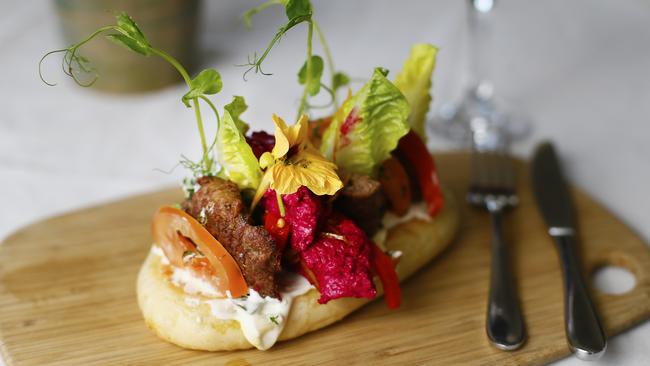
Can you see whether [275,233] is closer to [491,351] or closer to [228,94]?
[491,351]

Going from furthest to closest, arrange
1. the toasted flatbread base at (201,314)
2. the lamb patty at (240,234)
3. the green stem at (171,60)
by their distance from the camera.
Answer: the toasted flatbread base at (201,314) → the lamb patty at (240,234) → the green stem at (171,60)

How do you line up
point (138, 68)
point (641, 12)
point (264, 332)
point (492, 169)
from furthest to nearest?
point (641, 12), point (138, 68), point (492, 169), point (264, 332)

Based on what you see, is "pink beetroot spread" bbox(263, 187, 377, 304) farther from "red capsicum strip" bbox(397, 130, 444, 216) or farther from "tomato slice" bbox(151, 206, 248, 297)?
"red capsicum strip" bbox(397, 130, 444, 216)

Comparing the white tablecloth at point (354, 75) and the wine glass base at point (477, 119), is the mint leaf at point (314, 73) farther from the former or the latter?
the wine glass base at point (477, 119)

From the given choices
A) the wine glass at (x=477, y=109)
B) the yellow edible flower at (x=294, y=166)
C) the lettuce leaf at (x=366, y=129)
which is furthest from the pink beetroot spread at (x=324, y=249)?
the wine glass at (x=477, y=109)

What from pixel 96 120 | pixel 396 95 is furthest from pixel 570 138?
pixel 96 120

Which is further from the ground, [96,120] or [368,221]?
[368,221]
